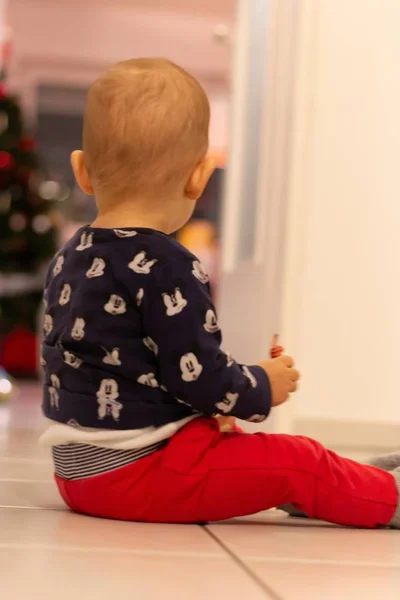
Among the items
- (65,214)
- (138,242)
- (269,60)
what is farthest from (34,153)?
(138,242)

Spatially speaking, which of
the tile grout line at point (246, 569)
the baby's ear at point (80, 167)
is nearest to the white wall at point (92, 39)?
the baby's ear at point (80, 167)

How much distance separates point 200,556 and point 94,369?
28cm

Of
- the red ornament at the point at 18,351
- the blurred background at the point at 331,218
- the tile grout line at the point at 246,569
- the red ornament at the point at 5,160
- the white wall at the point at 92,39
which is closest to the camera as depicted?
the tile grout line at the point at 246,569

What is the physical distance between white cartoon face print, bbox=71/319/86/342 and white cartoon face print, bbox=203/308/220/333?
138mm

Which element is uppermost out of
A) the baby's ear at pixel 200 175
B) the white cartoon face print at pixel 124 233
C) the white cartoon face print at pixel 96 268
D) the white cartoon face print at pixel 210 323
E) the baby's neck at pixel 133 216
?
the baby's ear at pixel 200 175

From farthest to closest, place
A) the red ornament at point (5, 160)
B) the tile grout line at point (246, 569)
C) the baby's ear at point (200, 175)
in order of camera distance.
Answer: the red ornament at point (5, 160) < the baby's ear at point (200, 175) < the tile grout line at point (246, 569)

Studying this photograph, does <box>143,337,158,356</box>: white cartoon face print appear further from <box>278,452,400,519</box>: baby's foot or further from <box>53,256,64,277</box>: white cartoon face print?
<box>278,452,400,519</box>: baby's foot

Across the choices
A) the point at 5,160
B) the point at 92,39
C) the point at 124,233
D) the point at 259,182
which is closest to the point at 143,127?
the point at 124,233

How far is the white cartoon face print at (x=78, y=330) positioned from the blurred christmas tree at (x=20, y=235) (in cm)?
398

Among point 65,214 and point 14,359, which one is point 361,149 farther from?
point 65,214

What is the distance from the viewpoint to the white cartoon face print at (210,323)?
3.45ft

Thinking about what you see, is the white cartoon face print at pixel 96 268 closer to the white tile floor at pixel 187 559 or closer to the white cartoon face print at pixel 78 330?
the white cartoon face print at pixel 78 330

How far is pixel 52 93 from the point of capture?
708 centimetres

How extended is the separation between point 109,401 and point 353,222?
1.04m
